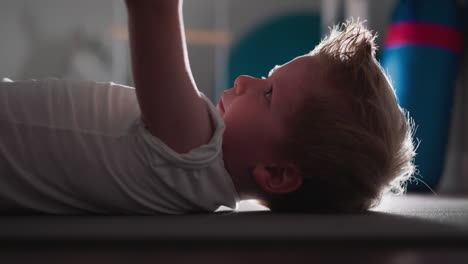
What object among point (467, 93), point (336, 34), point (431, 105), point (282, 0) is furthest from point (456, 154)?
point (336, 34)

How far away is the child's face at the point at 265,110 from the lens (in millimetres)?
786

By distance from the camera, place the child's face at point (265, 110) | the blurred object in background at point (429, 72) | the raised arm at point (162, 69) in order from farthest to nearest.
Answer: the blurred object in background at point (429, 72) → the child's face at point (265, 110) → the raised arm at point (162, 69)

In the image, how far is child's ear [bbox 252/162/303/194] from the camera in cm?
79

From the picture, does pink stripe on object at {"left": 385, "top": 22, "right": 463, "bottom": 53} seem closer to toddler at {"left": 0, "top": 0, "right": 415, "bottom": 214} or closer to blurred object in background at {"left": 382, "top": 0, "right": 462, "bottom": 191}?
blurred object in background at {"left": 382, "top": 0, "right": 462, "bottom": 191}

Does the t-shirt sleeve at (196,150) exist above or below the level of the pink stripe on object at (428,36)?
below

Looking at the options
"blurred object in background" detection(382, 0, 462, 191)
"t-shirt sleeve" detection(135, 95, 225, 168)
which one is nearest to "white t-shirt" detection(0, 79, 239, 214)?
"t-shirt sleeve" detection(135, 95, 225, 168)

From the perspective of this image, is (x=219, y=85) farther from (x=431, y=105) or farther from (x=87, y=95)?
(x=87, y=95)

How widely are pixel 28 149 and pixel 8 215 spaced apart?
10 centimetres

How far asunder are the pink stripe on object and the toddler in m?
1.40

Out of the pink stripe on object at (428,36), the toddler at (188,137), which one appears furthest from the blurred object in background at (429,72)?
the toddler at (188,137)

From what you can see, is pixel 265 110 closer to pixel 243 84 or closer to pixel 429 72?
pixel 243 84

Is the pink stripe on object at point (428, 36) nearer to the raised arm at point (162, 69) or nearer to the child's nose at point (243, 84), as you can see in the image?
the child's nose at point (243, 84)

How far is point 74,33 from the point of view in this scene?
9.07 feet

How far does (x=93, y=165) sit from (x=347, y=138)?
0.37 meters
